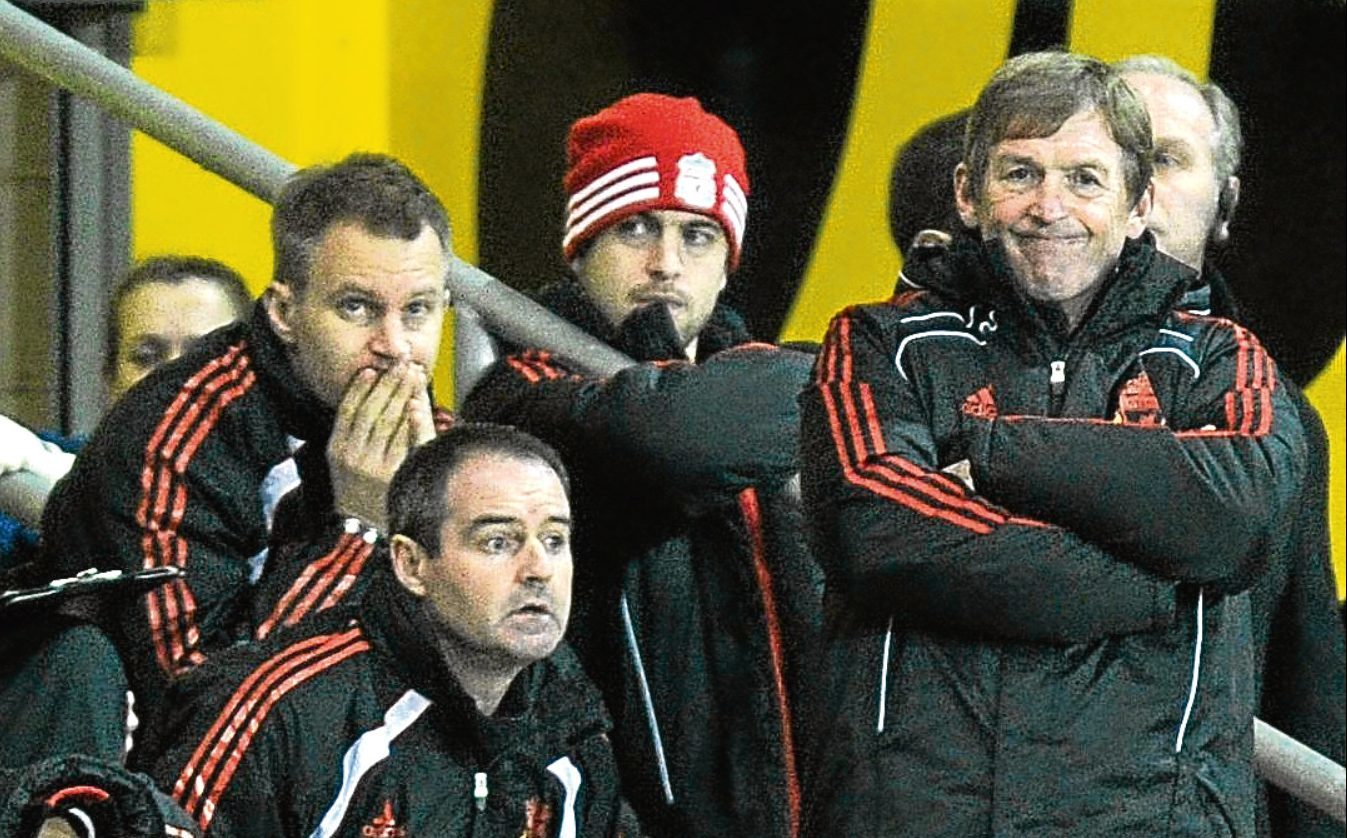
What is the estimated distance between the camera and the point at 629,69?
7172 millimetres

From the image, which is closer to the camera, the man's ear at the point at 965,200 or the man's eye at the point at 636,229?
the man's ear at the point at 965,200

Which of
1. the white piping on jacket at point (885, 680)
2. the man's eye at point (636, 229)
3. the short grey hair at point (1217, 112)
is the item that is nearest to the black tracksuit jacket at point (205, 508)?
the man's eye at point (636, 229)

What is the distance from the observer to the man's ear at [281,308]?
4.83 meters

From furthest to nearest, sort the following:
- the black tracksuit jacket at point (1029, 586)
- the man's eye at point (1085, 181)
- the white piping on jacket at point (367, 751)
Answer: the man's eye at point (1085, 181) → the white piping on jacket at point (367, 751) → the black tracksuit jacket at point (1029, 586)

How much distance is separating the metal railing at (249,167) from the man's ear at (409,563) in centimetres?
68

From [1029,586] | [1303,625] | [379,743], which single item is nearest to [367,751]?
[379,743]

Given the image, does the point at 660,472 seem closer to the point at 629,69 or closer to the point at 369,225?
the point at 369,225

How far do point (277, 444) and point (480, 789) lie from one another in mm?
509

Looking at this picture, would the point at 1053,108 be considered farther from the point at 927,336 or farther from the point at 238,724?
the point at 238,724

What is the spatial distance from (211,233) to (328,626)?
7.06ft

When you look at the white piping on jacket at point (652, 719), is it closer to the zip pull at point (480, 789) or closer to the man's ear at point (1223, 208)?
the zip pull at point (480, 789)

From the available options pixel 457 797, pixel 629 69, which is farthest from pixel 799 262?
pixel 457 797

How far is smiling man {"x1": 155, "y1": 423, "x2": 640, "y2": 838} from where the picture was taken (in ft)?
14.9

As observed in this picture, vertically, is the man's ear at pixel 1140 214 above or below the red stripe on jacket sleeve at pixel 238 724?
above
